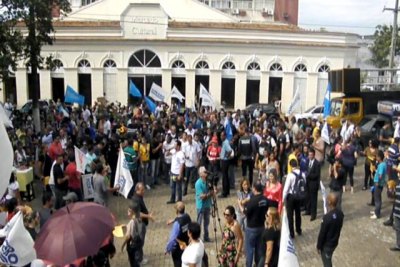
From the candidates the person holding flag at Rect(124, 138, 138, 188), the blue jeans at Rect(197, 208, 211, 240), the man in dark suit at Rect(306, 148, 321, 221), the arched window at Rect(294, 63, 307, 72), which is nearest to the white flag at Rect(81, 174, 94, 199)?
the person holding flag at Rect(124, 138, 138, 188)

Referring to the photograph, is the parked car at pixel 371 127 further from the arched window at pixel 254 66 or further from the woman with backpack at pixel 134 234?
the arched window at pixel 254 66

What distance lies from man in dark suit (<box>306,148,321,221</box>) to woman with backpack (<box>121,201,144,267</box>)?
4.74 m

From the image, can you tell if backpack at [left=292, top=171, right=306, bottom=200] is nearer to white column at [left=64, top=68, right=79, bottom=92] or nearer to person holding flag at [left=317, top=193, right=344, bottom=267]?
person holding flag at [left=317, top=193, right=344, bottom=267]

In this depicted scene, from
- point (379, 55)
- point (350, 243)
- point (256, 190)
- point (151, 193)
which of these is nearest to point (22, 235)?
point (256, 190)

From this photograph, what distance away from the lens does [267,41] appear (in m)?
34.8

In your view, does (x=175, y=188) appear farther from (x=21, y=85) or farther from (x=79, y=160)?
(x=21, y=85)

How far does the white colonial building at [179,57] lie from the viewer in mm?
34656

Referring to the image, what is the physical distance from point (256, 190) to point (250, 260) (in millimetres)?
1267

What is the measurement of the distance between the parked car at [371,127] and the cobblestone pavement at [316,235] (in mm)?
5596

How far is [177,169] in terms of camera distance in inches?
488

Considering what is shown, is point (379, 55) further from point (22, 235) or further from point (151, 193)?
point (22, 235)

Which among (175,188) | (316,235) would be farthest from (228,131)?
(316,235)

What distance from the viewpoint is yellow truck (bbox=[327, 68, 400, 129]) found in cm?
2288

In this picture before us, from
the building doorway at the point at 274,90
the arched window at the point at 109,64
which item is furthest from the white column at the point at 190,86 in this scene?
the building doorway at the point at 274,90
